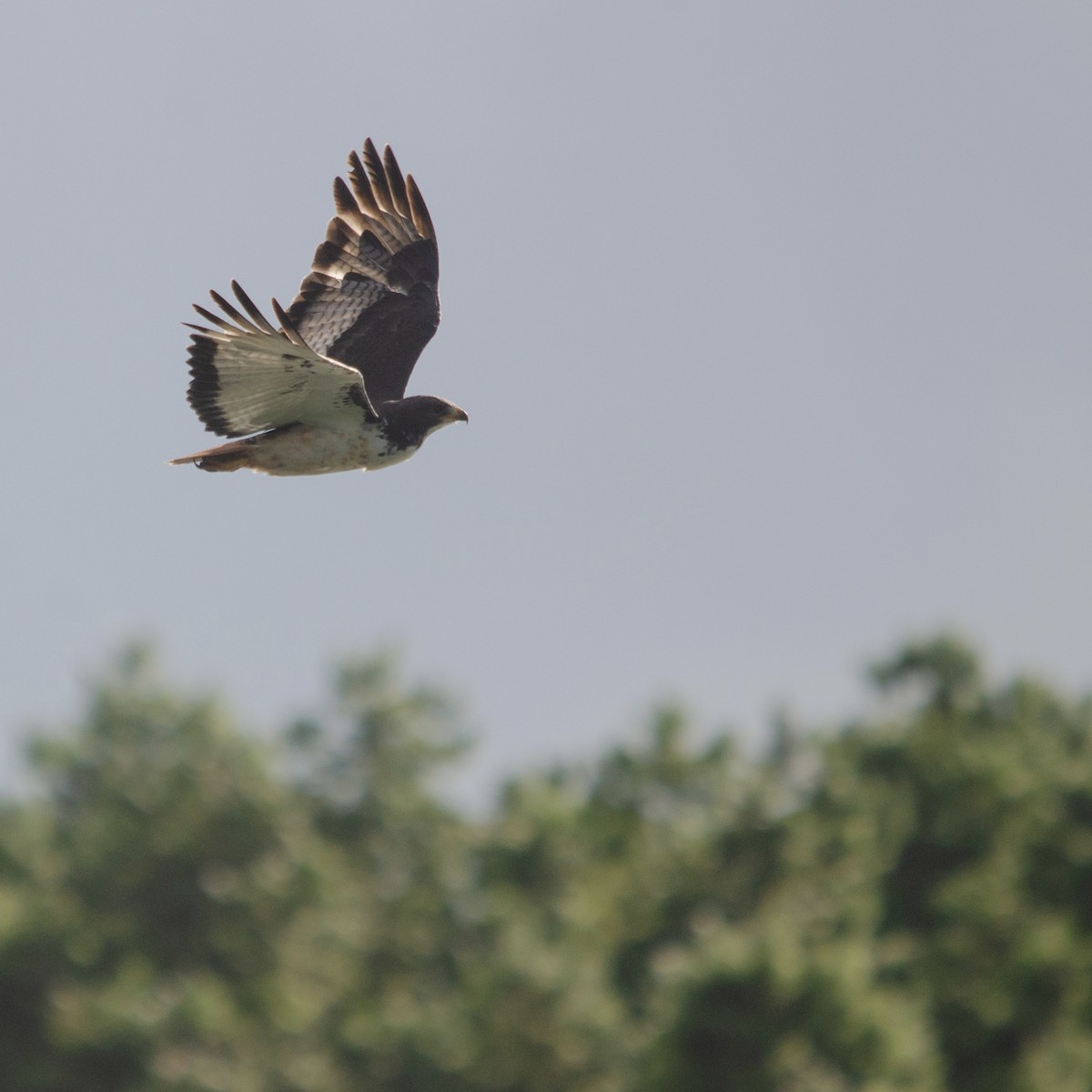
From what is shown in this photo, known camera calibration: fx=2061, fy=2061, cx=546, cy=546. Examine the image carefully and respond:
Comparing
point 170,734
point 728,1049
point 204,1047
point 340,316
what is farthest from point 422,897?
point 340,316

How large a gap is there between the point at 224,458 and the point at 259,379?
911 millimetres

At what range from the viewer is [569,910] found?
127 ft

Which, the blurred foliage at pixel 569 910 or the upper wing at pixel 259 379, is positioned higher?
the blurred foliage at pixel 569 910

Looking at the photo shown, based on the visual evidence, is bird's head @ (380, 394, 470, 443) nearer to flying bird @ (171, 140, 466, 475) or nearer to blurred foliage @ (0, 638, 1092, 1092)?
flying bird @ (171, 140, 466, 475)

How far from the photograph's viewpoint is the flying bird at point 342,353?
1323cm

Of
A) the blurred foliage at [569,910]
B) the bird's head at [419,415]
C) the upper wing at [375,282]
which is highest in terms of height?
the blurred foliage at [569,910]

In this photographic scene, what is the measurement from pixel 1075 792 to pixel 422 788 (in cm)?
2373

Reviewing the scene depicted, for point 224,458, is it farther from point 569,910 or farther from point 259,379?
point 569,910

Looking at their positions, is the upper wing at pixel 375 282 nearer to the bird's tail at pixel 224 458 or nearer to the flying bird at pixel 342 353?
the flying bird at pixel 342 353

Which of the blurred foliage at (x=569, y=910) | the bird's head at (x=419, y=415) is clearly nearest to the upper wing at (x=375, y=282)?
the bird's head at (x=419, y=415)

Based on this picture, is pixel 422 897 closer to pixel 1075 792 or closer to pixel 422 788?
pixel 422 788

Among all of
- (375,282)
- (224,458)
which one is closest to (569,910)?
(375,282)

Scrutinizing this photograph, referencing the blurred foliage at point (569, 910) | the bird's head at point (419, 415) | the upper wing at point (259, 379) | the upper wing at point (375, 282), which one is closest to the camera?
the upper wing at point (259, 379)

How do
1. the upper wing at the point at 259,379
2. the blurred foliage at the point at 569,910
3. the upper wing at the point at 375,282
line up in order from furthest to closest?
1. the blurred foliage at the point at 569,910
2. the upper wing at the point at 375,282
3. the upper wing at the point at 259,379
